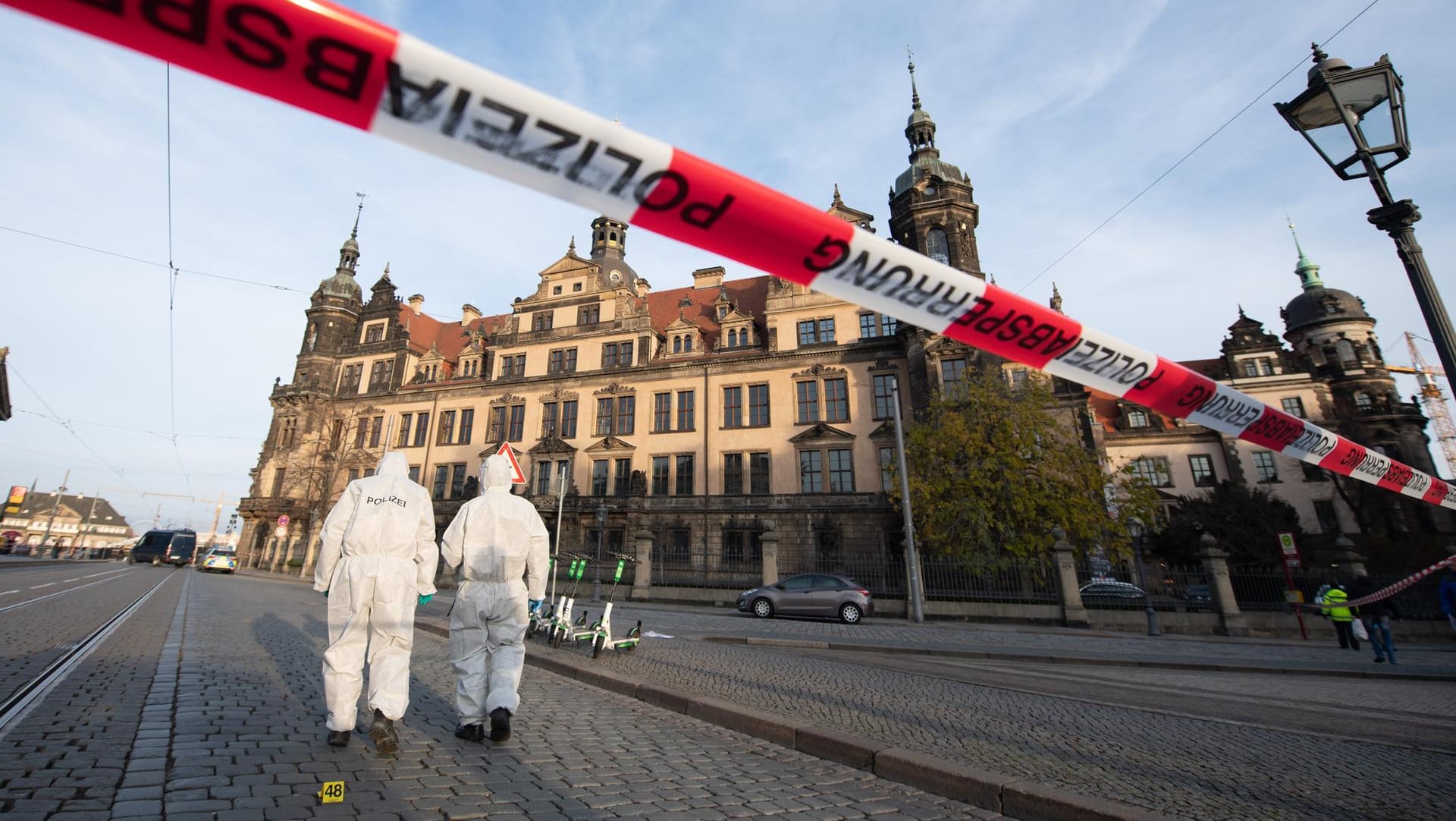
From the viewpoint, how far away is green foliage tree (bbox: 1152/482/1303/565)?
30828 mm

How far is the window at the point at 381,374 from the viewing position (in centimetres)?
4169

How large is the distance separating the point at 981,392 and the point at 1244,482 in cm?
2732

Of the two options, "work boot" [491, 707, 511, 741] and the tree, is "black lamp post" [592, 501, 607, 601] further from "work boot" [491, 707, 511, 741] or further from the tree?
the tree

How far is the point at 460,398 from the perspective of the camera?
124 feet

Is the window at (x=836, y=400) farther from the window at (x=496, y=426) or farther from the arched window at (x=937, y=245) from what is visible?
the window at (x=496, y=426)

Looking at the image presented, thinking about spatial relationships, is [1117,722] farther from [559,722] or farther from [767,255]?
[767,255]

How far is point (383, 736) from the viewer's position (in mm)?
3650

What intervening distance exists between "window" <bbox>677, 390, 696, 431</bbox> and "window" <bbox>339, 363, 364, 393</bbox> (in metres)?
25.9

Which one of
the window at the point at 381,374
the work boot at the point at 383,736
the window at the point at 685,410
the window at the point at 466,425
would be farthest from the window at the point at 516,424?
the work boot at the point at 383,736

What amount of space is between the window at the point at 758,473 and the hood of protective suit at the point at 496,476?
81.2 feet

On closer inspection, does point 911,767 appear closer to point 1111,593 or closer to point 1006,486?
point 1006,486

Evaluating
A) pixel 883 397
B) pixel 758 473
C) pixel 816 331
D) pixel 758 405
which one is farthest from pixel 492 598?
pixel 816 331

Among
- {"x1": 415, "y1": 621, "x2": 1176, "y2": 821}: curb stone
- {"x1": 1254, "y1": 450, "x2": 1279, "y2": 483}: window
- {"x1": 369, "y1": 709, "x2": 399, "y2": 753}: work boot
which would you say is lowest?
{"x1": 415, "y1": 621, "x2": 1176, "y2": 821}: curb stone

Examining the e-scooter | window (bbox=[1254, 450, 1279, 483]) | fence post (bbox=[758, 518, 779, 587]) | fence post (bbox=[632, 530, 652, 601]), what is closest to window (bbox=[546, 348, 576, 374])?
fence post (bbox=[632, 530, 652, 601])
